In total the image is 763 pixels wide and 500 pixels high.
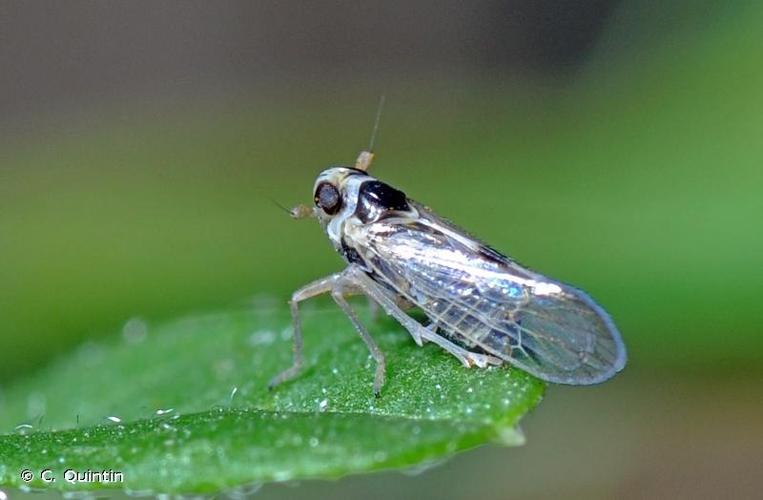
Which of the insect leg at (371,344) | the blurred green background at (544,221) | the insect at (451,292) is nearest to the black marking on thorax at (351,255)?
the insect at (451,292)

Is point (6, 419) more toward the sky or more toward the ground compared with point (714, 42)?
more toward the ground

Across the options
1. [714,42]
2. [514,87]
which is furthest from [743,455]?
[514,87]

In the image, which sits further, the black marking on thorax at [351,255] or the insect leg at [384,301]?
the black marking on thorax at [351,255]

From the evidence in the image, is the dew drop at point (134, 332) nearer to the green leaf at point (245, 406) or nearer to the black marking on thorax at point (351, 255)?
the green leaf at point (245, 406)

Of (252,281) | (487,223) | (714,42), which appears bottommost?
(252,281)

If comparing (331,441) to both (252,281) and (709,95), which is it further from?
(709,95)

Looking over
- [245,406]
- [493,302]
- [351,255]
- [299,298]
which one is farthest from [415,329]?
[245,406]

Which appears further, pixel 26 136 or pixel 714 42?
pixel 26 136
